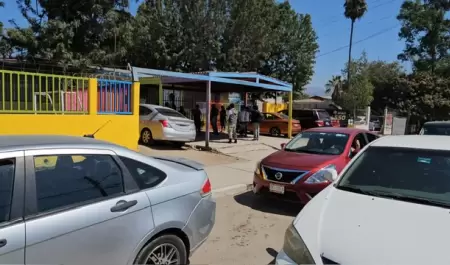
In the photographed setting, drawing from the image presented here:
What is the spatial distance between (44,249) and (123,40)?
18798mm

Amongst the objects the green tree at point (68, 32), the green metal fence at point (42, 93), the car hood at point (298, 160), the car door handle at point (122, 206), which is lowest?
the car hood at point (298, 160)

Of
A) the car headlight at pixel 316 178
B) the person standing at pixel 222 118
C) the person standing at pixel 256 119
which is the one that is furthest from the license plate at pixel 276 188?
the person standing at pixel 222 118

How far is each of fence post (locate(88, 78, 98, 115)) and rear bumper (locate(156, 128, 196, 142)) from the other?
11.8ft

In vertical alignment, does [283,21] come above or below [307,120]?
above

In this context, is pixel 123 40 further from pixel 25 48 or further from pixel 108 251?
pixel 108 251

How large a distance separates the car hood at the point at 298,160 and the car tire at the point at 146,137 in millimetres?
6625

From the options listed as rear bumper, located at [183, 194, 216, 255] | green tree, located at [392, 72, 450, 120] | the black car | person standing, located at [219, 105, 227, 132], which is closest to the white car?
rear bumper, located at [183, 194, 216, 255]

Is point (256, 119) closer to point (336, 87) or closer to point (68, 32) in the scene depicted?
point (68, 32)

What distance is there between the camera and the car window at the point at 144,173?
331 centimetres

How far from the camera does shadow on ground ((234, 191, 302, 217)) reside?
6512mm

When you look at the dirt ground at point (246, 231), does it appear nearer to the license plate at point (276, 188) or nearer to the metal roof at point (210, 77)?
the license plate at point (276, 188)

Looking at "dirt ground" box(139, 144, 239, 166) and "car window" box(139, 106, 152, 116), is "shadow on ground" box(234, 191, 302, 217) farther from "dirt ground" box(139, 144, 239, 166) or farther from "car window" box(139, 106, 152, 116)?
"car window" box(139, 106, 152, 116)

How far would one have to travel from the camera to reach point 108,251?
2859mm

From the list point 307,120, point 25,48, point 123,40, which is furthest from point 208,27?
point 25,48
